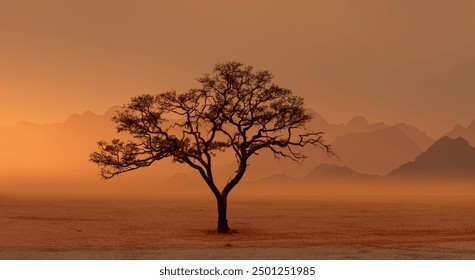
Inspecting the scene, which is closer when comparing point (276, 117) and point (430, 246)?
point (430, 246)

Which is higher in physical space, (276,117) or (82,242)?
(276,117)

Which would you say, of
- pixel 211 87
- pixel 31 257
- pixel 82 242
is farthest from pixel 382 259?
pixel 211 87

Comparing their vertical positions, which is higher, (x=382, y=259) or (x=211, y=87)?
(x=211, y=87)

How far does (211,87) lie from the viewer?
52.8 meters

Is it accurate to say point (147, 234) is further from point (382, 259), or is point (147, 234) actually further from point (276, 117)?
point (382, 259)

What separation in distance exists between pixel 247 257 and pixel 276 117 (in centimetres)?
2432

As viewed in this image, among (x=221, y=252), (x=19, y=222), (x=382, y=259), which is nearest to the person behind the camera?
(x=382, y=259)

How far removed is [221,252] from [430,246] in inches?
449

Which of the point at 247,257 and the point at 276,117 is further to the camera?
the point at 276,117

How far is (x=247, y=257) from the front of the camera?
3041cm
